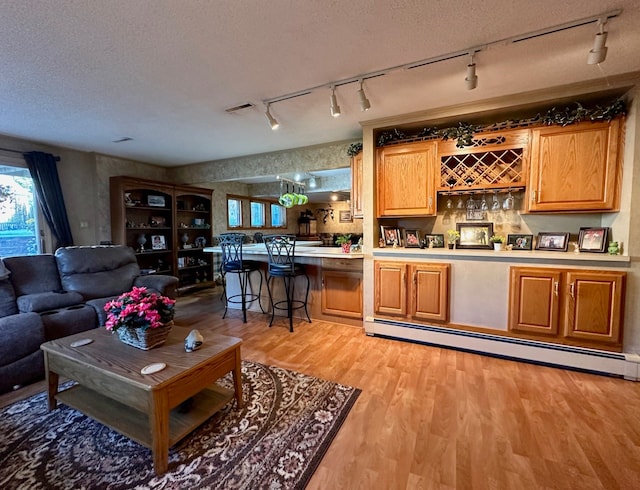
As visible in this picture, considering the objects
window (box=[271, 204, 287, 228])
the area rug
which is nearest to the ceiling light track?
the area rug


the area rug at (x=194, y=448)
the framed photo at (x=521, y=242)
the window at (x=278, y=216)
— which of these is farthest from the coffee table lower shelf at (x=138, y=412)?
the window at (x=278, y=216)

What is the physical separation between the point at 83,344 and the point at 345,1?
8.57ft

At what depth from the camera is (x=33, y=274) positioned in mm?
3072

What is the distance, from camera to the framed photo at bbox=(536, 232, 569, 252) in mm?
2771

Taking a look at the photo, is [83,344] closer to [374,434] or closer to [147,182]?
[374,434]

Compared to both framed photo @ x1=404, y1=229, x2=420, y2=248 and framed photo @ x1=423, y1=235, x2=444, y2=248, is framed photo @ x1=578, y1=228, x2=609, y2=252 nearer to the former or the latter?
framed photo @ x1=423, y1=235, x2=444, y2=248

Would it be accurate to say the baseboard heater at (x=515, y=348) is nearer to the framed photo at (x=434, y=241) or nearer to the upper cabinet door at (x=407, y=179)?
the framed photo at (x=434, y=241)

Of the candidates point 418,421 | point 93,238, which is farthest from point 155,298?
point 93,238

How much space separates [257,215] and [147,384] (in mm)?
7116

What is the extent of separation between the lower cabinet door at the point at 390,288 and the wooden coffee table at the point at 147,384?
1.86m

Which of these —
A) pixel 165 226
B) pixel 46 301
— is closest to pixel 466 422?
pixel 46 301

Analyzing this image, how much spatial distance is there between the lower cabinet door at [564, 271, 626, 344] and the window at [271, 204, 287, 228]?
742cm

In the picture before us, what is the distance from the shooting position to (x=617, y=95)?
2.54 m

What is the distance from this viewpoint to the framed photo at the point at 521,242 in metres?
2.94
